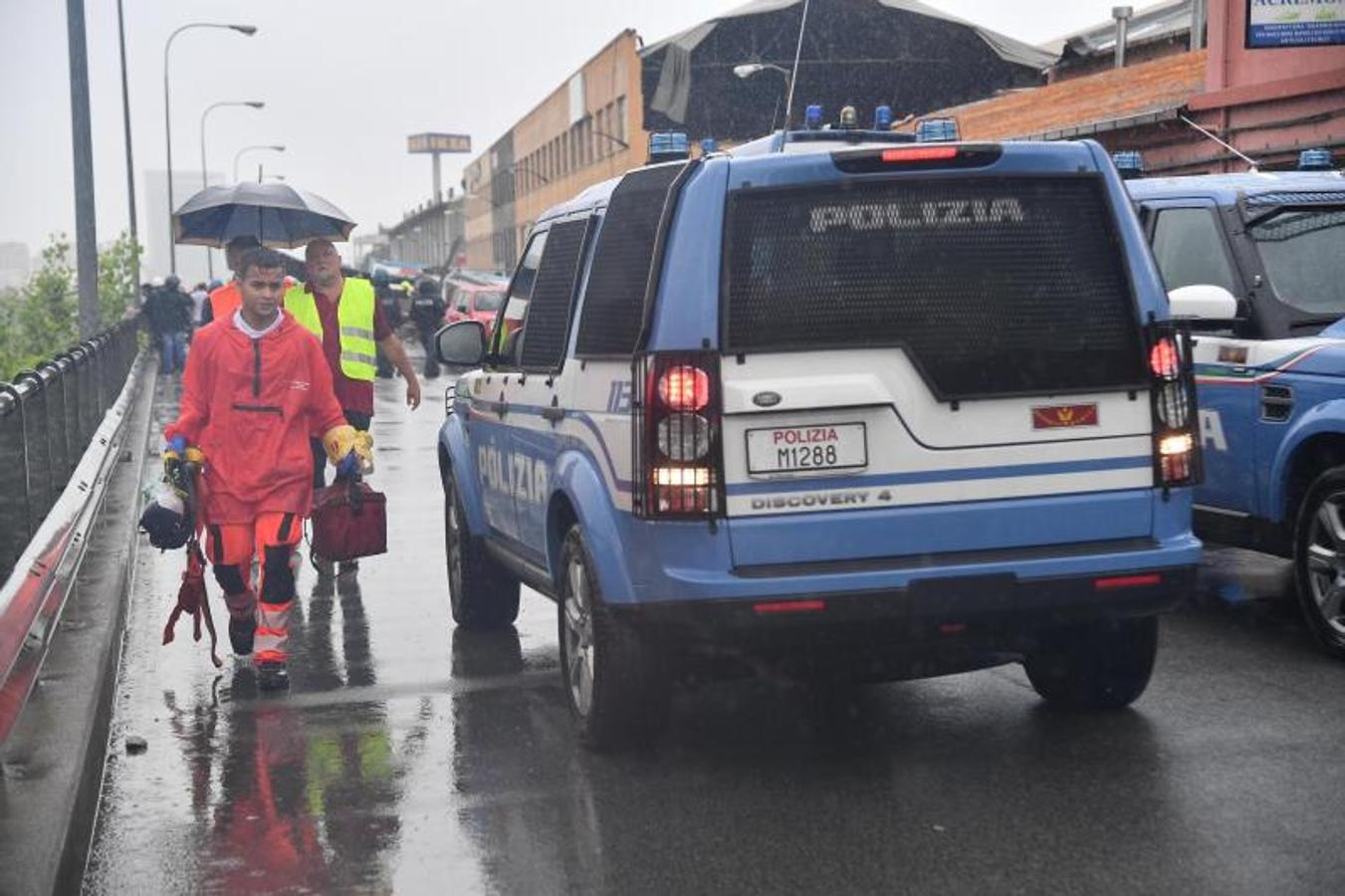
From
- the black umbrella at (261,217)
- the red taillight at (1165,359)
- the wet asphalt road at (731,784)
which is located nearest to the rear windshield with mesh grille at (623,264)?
the wet asphalt road at (731,784)

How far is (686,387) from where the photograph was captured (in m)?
5.69

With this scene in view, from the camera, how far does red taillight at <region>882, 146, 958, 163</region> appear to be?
5.88 m

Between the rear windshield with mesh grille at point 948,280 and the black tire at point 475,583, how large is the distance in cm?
321

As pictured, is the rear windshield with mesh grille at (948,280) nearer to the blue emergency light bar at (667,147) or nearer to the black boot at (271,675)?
the blue emergency light bar at (667,147)

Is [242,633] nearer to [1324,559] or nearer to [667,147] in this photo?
[667,147]

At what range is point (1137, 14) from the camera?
3641 centimetres

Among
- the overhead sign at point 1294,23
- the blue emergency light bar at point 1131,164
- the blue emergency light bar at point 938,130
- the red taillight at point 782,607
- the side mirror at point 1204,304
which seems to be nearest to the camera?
the red taillight at point 782,607

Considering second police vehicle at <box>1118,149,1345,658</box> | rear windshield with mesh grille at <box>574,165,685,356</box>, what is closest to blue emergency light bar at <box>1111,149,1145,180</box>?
second police vehicle at <box>1118,149,1345,658</box>

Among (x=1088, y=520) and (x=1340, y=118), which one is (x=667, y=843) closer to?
(x=1088, y=520)

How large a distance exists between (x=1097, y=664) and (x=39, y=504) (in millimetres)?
5125

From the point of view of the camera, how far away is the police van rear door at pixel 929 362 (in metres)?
5.71

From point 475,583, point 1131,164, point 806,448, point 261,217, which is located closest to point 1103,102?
point 1131,164

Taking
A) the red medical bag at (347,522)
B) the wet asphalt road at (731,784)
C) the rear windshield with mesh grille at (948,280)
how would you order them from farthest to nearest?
the red medical bag at (347,522), the rear windshield with mesh grille at (948,280), the wet asphalt road at (731,784)

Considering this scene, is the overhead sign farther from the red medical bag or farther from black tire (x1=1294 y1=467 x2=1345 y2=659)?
the red medical bag
